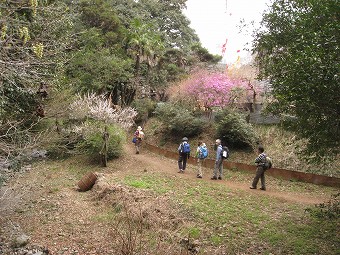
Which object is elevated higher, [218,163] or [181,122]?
[181,122]

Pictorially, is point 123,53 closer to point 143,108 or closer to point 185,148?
point 143,108

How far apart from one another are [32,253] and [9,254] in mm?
615

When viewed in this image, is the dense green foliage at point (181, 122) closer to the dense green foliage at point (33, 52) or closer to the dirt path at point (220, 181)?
the dirt path at point (220, 181)

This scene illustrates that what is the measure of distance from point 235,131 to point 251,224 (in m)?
8.91

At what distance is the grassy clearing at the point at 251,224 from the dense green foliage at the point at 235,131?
229 inches

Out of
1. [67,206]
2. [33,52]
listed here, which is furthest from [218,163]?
[33,52]

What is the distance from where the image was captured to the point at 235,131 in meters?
17.1

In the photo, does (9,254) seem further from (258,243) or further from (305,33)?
(305,33)

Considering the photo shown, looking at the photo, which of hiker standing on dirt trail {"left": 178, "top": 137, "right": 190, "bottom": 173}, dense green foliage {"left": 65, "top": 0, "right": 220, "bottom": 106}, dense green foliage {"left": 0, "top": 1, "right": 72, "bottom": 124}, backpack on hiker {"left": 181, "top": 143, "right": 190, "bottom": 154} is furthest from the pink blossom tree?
dense green foliage {"left": 0, "top": 1, "right": 72, "bottom": 124}

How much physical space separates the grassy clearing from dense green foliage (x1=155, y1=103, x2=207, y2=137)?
8866 mm

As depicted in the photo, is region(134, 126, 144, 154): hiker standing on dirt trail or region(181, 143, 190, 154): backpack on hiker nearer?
region(181, 143, 190, 154): backpack on hiker

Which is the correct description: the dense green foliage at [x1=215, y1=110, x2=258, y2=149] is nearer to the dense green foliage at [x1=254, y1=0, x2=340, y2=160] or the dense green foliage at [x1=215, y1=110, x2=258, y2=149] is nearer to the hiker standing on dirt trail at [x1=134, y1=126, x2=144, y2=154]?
the hiker standing on dirt trail at [x1=134, y1=126, x2=144, y2=154]

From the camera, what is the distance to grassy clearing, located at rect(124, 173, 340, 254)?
7496 mm

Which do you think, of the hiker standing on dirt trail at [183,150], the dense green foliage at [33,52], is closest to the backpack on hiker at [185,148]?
the hiker standing on dirt trail at [183,150]
